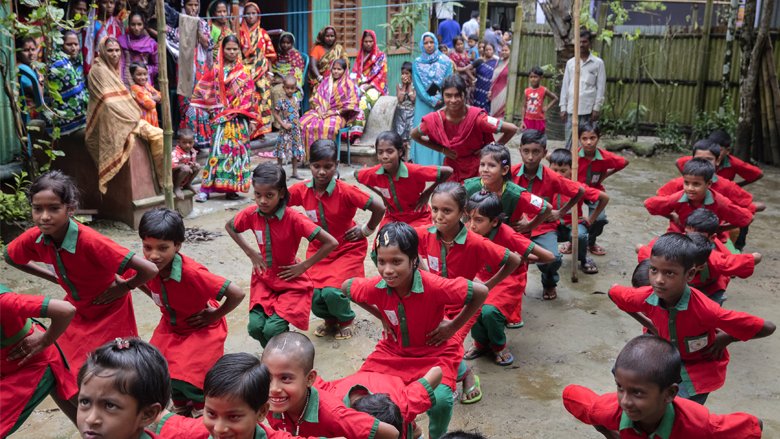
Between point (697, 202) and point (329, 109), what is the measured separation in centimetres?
566

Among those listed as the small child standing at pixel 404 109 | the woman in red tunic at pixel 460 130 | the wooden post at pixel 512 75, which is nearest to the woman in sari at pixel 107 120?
the woman in red tunic at pixel 460 130

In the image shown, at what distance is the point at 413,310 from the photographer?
3.40 metres

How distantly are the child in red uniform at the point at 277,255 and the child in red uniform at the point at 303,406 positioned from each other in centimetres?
145

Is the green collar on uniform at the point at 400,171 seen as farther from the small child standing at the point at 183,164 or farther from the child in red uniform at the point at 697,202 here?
the small child standing at the point at 183,164

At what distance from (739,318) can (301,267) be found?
2.27 metres

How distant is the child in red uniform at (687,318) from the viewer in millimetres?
3256

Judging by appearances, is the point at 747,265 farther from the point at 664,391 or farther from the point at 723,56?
the point at 723,56

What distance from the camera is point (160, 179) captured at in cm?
711

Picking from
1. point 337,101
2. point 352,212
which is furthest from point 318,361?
point 337,101

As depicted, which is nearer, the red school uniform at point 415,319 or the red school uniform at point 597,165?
the red school uniform at point 415,319

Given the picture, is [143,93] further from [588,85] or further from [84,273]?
[588,85]

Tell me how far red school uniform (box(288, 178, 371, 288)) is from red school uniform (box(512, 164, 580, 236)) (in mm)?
1286

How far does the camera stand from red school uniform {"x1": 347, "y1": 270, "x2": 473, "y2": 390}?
3.38m

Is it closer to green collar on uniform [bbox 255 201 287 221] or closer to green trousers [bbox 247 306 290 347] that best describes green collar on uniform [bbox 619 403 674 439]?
green trousers [bbox 247 306 290 347]
